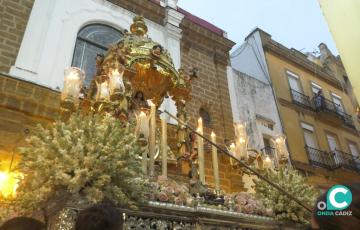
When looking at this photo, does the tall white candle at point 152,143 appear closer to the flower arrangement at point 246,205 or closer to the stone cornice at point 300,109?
the flower arrangement at point 246,205

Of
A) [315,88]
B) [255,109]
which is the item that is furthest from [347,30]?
[315,88]

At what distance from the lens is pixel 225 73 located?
10.5 meters

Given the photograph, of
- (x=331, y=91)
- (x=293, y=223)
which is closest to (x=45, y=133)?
(x=293, y=223)

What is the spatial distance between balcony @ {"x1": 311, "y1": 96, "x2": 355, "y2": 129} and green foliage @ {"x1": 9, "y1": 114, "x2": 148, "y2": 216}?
13876 mm

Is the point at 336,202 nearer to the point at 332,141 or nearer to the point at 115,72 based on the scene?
the point at 115,72

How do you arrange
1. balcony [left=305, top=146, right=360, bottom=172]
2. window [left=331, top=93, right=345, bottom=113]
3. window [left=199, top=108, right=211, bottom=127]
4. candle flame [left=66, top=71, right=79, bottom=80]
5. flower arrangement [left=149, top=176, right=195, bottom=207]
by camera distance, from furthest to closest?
window [left=331, top=93, right=345, bottom=113] < balcony [left=305, top=146, right=360, bottom=172] < window [left=199, top=108, right=211, bottom=127] < candle flame [left=66, top=71, right=79, bottom=80] < flower arrangement [left=149, top=176, right=195, bottom=207]

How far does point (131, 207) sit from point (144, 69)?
2696 millimetres

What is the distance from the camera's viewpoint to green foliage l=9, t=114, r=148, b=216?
9.21ft

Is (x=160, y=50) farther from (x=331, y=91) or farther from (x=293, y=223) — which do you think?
(x=331, y=91)

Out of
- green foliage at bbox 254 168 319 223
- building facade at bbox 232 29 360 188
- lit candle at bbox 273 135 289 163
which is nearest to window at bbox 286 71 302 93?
building facade at bbox 232 29 360 188

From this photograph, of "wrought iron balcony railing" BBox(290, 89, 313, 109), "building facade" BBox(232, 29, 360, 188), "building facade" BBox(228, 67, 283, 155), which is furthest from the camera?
"wrought iron balcony railing" BBox(290, 89, 313, 109)

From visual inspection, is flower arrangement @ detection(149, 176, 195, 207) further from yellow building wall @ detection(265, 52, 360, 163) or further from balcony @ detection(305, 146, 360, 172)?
balcony @ detection(305, 146, 360, 172)

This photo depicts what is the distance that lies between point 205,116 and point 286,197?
517 centimetres

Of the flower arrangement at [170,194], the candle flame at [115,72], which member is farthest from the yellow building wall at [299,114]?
the flower arrangement at [170,194]
